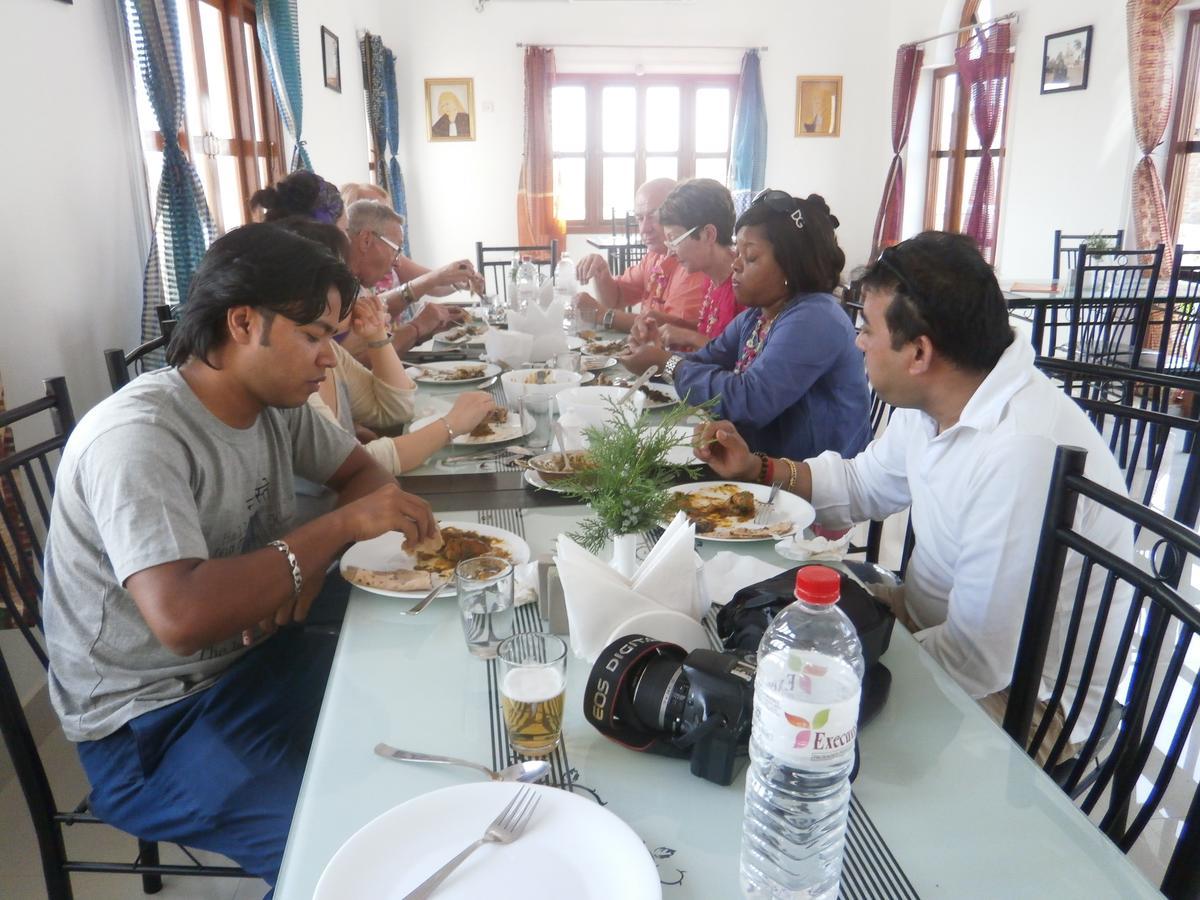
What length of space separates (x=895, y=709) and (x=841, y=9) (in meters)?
8.50

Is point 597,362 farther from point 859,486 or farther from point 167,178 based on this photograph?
point 167,178

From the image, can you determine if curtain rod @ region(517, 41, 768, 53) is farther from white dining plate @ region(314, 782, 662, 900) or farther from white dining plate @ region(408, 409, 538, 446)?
white dining plate @ region(314, 782, 662, 900)

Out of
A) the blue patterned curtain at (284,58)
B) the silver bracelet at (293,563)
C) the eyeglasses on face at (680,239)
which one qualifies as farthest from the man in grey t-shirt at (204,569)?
the blue patterned curtain at (284,58)

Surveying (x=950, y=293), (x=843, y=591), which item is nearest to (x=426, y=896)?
(x=843, y=591)

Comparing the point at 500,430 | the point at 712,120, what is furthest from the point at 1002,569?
the point at 712,120

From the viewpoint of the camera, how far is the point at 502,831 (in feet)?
2.33

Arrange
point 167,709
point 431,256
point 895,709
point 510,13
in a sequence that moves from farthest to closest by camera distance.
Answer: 1. point 431,256
2. point 510,13
3. point 167,709
4. point 895,709

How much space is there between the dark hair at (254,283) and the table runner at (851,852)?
2.22 ft

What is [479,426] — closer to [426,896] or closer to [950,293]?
[950,293]

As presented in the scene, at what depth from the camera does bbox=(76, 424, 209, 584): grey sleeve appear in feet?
3.35

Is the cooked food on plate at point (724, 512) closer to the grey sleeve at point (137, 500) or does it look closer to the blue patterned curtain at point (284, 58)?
the grey sleeve at point (137, 500)

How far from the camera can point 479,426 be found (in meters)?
2.00

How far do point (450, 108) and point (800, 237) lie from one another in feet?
21.2

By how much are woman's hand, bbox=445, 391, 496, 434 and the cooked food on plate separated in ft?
1.87
